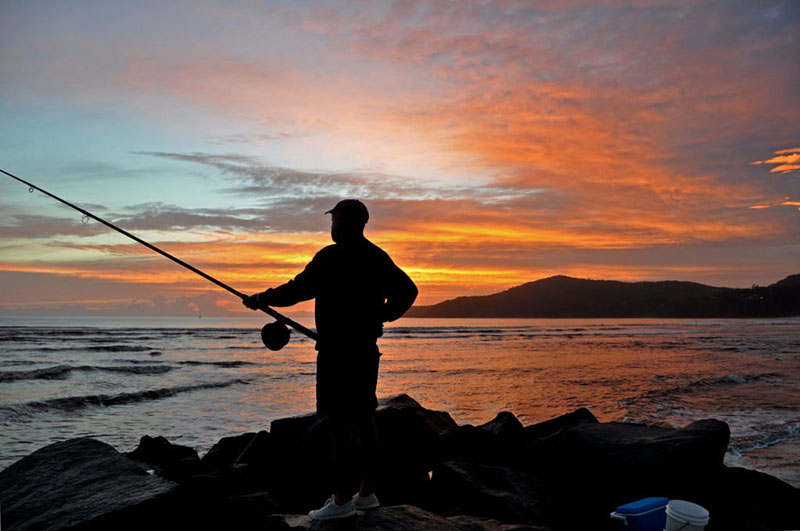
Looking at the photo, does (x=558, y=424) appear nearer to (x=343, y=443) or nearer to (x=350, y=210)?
(x=343, y=443)

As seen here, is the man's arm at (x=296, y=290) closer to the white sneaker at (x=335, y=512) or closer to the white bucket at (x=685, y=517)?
the white sneaker at (x=335, y=512)

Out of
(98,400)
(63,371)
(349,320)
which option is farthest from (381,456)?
(63,371)

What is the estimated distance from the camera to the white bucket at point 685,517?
3521mm

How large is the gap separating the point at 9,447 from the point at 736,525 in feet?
Answer: 31.8

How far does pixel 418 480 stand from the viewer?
5.99 m

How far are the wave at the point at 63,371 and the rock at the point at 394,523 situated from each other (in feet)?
54.5

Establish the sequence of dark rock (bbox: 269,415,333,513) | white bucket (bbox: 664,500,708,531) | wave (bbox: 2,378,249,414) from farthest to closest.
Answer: wave (bbox: 2,378,249,414) < dark rock (bbox: 269,415,333,513) < white bucket (bbox: 664,500,708,531)

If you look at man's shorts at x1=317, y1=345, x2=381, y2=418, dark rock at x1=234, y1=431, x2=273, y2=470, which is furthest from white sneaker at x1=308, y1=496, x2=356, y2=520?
dark rock at x1=234, y1=431, x2=273, y2=470

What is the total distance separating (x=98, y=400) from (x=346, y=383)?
11.8m

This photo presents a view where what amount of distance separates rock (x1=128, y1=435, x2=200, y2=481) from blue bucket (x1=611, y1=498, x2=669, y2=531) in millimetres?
4690

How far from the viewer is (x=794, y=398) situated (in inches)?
480

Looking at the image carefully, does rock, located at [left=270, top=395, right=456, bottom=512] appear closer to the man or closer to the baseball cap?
the man

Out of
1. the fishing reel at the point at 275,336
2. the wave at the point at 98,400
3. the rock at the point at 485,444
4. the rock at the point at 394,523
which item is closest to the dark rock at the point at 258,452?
the rock at the point at 485,444

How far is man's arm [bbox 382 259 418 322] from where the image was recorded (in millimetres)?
4211
